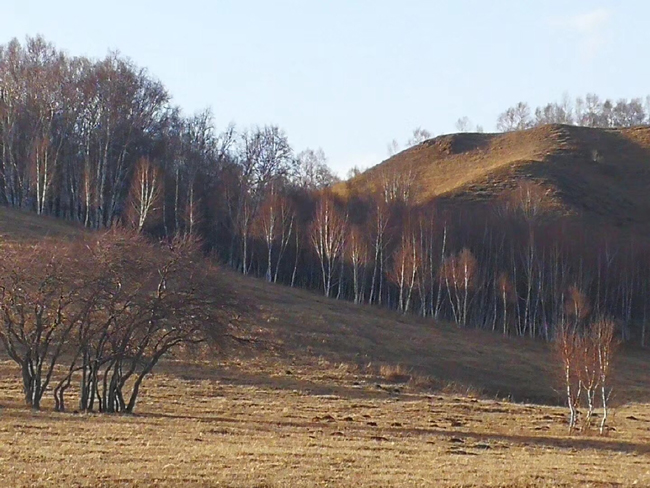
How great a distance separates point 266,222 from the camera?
77.2 metres

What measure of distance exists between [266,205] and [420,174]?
59.4 metres

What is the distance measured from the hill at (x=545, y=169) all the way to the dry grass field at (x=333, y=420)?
163ft

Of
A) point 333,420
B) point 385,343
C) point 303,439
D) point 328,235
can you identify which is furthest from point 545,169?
point 303,439

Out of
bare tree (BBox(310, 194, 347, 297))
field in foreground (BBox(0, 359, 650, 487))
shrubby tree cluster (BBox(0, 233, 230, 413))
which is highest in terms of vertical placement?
bare tree (BBox(310, 194, 347, 297))

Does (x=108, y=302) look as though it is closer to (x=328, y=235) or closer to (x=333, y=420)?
(x=333, y=420)

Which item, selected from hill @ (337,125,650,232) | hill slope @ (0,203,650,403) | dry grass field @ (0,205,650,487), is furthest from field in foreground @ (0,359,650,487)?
hill @ (337,125,650,232)

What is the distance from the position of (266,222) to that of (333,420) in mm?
48253

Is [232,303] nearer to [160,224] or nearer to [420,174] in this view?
[160,224]

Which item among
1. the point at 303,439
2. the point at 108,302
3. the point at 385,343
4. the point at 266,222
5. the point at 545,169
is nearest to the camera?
the point at 303,439

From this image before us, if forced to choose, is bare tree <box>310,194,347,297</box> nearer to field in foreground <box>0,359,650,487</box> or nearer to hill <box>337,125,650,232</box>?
hill <box>337,125,650,232</box>

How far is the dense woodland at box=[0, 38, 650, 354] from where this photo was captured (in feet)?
250

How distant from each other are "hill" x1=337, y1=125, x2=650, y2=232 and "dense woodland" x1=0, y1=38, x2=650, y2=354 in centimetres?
2060

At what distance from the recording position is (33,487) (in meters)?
14.0

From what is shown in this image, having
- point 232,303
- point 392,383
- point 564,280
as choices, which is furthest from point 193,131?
point 232,303
